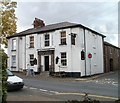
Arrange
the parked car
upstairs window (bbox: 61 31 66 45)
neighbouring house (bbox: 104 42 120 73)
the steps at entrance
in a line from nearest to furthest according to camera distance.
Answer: the parked car < upstairs window (bbox: 61 31 66 45) < the steps at entrance < neighbouring house (bbox: 104 42 120 73)

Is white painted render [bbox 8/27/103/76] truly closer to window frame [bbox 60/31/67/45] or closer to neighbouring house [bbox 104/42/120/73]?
window frame [bbox 60/31/67/45]

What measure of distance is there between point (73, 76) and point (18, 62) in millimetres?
10390

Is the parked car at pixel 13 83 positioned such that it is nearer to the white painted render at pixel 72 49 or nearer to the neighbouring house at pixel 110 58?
the white painted render at pixel 72 49

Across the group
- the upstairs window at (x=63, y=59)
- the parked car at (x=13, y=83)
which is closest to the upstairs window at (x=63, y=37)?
the upstairs window at (x=63, y=59)

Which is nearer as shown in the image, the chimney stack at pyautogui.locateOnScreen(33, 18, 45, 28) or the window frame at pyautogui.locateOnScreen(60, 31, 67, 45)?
the window frame at pyautogui.locateOnScreen(60, 31, 67, 45)

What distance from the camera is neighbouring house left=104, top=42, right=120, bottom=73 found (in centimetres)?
3894

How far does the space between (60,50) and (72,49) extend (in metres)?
1.76

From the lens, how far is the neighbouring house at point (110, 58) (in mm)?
38938

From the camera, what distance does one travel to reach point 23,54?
3503 centimetres

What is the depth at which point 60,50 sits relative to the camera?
100ft

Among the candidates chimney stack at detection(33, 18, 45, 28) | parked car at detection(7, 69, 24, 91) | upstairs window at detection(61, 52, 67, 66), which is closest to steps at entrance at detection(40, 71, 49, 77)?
upstairs window at detection(61, 52, 67, 66)

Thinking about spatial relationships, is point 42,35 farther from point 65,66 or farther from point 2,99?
point 2,99

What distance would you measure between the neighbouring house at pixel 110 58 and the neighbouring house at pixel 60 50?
2.34 m

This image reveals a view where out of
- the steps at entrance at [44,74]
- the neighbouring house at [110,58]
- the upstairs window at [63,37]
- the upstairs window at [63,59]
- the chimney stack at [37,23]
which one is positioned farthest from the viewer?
the neighbouring house at [110,58]
